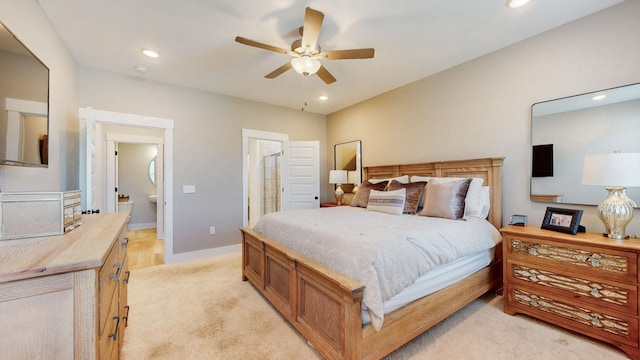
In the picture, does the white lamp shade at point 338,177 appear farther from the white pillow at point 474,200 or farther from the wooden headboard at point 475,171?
the white pillow at point 474,200

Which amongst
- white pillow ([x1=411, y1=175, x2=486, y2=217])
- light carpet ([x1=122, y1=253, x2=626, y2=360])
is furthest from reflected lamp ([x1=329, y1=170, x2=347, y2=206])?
light carpet ([x1=122, y1=253, x2=626, y2=360])

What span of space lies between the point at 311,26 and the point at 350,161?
3192 millimetres

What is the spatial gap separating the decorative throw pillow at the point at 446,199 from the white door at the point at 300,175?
2.55m

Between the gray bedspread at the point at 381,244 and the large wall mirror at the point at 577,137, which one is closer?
the gray bedspread at the point at 381,244

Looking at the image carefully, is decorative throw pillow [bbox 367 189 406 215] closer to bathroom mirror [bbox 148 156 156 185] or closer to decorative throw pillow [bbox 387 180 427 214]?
decorative throw pillow [bbox 387 180 427 214]

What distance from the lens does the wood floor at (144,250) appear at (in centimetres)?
380

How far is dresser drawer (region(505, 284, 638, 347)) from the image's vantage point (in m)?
1.78

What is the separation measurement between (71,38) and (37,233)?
99.5 inches

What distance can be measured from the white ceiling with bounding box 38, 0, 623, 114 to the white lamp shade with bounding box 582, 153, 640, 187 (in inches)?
53.4

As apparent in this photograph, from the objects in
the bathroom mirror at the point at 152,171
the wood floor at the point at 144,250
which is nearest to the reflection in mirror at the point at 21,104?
the wood floor at the point at 144,250

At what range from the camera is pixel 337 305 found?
1.60 m

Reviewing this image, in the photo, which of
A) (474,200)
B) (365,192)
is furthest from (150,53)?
(474,200)

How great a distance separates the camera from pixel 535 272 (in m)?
2.18

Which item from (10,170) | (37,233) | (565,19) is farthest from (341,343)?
(565,19)
